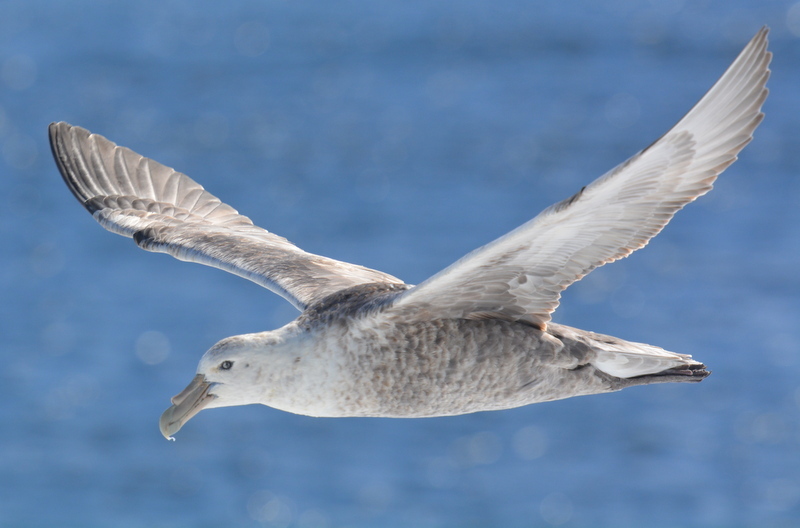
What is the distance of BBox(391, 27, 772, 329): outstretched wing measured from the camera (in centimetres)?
600

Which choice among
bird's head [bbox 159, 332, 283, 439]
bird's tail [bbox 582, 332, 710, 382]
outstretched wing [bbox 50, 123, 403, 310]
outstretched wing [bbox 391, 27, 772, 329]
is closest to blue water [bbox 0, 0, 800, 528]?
outstretched wing [bbox 50, 123, 403, 310]

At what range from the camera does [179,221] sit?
991 centimetres

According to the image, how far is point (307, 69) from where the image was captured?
2044 inches

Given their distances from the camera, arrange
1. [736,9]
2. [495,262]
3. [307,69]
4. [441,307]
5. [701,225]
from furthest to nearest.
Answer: [736,9] < [307,69] < [701,225] < [441,307] < [495,262]

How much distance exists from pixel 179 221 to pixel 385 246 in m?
29.7

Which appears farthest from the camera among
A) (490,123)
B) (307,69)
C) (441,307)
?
(307,69)

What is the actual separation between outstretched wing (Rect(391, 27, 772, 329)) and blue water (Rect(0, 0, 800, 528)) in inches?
1074

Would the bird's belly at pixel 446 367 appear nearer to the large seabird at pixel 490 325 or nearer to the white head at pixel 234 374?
the large seabird at pixel 490 325

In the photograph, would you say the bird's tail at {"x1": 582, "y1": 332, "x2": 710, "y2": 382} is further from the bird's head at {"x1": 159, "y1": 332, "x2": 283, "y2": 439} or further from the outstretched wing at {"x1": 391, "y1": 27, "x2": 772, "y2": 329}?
the bird's head at {"x1": 159, "y1": 332, "x2": 283, "y2": 439}

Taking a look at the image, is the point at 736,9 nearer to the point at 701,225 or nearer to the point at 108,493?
the point at 701,225

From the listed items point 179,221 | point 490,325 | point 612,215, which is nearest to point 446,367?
point 490,325

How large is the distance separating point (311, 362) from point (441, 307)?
2.79 feet

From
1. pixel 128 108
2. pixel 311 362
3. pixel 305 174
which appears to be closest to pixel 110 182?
pixel 311 362

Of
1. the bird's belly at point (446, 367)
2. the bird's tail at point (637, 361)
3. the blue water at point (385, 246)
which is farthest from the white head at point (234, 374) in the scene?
the blue water at point (385, 246)
